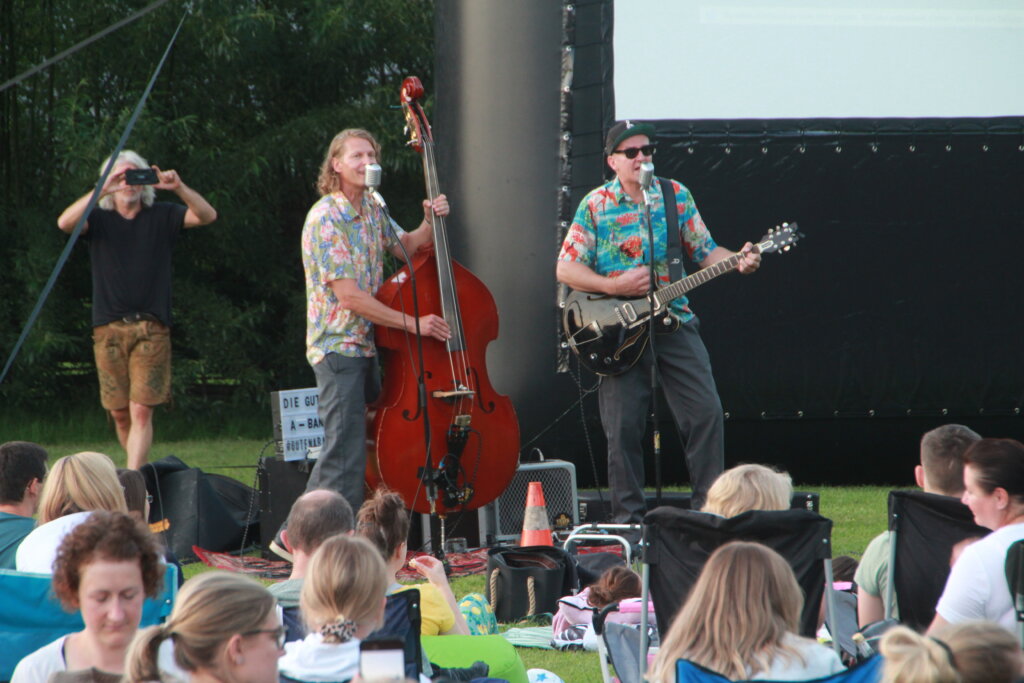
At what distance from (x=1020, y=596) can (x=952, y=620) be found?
26 centimetres

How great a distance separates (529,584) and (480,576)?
0.80 meters

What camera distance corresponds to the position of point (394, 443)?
5.78m

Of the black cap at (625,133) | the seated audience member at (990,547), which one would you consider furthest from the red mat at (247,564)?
the seated audience member at (990,547)

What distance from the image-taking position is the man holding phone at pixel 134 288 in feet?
22.6

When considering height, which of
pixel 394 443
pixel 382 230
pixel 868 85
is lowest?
pixel 394 443

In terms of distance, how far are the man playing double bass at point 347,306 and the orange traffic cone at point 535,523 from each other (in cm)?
72

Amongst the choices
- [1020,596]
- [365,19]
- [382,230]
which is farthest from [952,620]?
[365,19]

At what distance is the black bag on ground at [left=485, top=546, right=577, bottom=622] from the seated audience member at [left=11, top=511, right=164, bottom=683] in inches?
88.2

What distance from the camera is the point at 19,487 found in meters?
3.87

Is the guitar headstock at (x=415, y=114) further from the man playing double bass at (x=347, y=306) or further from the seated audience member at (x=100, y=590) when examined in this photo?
the seated audience member at (x=100, y=590)

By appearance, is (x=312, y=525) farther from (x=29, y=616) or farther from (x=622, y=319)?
(x=622, y=319)

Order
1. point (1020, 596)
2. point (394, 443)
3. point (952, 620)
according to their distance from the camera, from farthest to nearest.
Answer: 1. point (394, 443)
2. point (952, 620)
3. point (1020, 596)

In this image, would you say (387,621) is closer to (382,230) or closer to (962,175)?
(382,230)

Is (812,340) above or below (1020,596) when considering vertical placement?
above
